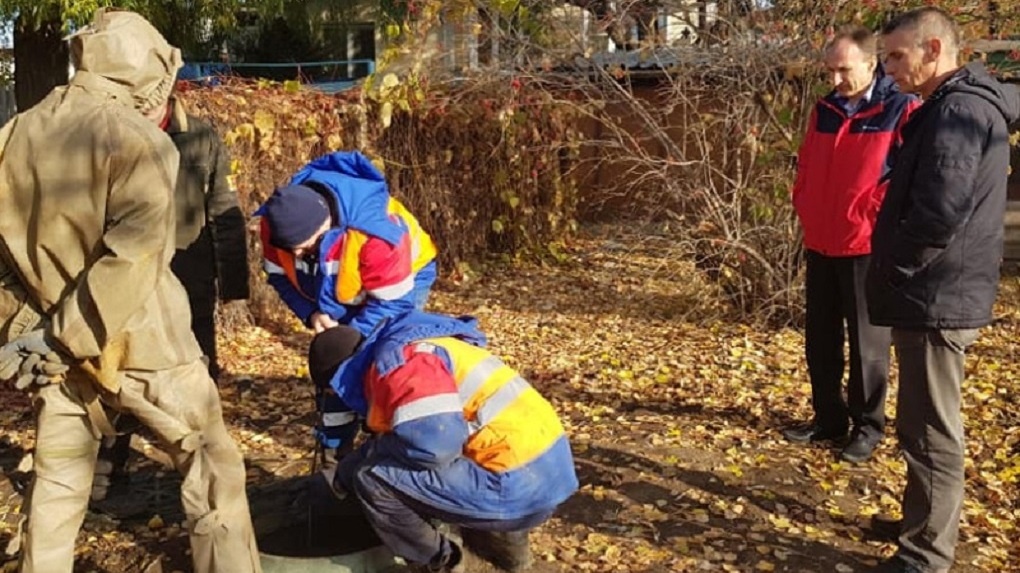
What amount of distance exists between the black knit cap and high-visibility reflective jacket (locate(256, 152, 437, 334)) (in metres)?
0.09

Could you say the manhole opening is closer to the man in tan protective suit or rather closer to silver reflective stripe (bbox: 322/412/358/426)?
silver reflective stripe (bbox: 322/412/358/426)

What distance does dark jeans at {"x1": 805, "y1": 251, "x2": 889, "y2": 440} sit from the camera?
435 centimetres

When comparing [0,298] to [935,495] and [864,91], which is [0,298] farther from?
[864,91]

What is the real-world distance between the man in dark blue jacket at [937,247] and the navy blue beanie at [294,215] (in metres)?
1.85

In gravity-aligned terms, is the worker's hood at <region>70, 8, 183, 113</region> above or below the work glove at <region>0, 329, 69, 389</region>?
above

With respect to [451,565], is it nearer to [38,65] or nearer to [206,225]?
[206,225]

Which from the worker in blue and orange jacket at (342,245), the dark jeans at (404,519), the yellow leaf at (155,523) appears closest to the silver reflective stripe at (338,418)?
the worker in blue and orange jacket at (342,245)

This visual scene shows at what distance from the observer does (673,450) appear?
470cm

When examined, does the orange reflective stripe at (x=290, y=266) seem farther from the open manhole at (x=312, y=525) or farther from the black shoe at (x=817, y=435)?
the black shoe at (x=817, y=435)

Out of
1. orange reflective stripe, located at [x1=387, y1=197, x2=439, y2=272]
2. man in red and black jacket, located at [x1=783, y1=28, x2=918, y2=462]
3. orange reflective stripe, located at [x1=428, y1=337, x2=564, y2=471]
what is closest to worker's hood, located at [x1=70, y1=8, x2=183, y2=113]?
orange reflective stripe, located at [x1=387, y1=197, x2=439, y2=272]

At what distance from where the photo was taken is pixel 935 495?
3.32 m

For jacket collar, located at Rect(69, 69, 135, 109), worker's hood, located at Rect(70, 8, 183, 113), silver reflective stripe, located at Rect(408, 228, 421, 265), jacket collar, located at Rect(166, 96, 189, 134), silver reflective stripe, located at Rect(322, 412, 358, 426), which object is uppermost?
worker's hood, located at Rect(70, 8, 183, 113)

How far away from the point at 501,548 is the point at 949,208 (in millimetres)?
1813

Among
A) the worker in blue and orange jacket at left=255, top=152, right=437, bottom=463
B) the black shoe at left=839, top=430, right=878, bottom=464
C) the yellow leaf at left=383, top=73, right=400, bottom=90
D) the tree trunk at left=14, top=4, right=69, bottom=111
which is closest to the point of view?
the worker in blue and orange jacket at left=255, top=152, right=437, bottom=463
